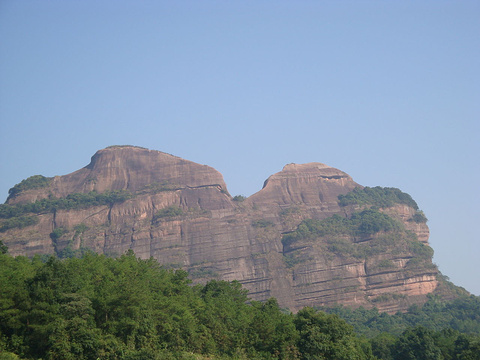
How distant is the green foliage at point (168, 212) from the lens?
137000mm

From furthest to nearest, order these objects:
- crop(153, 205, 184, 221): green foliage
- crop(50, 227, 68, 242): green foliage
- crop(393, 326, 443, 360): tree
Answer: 1. crop(153, 205, 184, 221): green foliage
2. crop(50, 227, 68, 242): green foliage
3. crop(393, 326, 443, 360): tree

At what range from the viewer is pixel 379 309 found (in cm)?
12544

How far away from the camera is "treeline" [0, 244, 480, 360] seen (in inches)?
1555

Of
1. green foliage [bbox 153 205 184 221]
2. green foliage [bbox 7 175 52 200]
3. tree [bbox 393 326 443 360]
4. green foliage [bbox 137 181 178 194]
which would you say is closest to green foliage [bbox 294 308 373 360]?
tree [bbox 393 326 443 360]

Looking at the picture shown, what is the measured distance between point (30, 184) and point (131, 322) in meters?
109

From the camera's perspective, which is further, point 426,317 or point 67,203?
point 67,203

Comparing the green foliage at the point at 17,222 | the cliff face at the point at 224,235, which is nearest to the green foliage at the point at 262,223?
the cliff face at the point at 224,235

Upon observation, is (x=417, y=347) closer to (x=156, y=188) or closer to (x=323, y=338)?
(x=323, y=338)

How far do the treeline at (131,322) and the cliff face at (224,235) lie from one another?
225 feet

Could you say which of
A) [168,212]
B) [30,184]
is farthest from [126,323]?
[30,184]

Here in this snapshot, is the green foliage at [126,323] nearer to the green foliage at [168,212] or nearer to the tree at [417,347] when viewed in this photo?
the tree at [417,347]

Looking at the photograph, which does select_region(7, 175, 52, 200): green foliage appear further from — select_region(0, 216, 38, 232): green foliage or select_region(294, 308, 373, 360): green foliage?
select_region(294, 308, 373, 360): green foliage

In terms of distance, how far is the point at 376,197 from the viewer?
507 feet

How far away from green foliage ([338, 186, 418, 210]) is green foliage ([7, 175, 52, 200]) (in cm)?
6536
